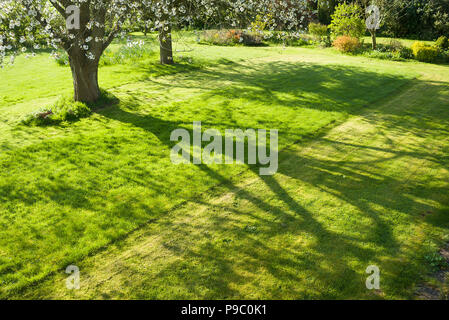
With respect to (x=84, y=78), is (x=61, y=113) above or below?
below

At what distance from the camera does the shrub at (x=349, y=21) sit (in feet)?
86.4

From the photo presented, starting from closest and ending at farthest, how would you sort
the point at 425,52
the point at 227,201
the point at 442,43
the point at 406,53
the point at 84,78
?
the point at 227,201 → the point at 84,78 → the point at 425,52 → the point at 406,53 → the point at 442,43

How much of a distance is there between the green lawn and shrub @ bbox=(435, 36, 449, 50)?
12.3 meters

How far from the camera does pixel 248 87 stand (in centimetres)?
1770

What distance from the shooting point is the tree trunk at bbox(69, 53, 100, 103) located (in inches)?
551

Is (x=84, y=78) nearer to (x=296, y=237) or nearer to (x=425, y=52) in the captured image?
(x=296, y=237)

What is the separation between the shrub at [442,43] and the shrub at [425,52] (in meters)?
1.65

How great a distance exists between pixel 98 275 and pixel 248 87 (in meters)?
13.6

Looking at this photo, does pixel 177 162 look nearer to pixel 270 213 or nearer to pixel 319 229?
pixel 270 213

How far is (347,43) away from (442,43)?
23.2 feet

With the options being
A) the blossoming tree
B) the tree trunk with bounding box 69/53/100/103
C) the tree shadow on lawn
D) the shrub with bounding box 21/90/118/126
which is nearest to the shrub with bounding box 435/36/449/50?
the blossoming tree

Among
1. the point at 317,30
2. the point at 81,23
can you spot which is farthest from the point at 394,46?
the point at 81,23

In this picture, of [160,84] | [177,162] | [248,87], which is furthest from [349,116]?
[160,84]

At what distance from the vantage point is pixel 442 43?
2539 centimetres
